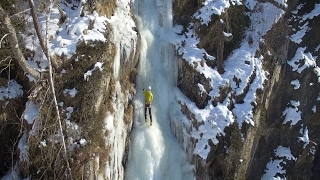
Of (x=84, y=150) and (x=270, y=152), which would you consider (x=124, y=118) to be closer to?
(x=84, y=150)

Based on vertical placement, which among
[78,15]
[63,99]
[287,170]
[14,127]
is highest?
[78,15]

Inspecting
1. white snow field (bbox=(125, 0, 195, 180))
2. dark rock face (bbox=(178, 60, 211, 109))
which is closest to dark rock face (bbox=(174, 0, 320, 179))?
dark rock face (bbox=(178, 60, 211, 109))

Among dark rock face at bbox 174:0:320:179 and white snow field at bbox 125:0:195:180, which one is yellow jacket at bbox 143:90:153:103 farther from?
dark rock face at bbox 174:0:320:179

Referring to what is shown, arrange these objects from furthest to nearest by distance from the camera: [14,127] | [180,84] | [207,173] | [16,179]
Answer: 1. [180,84]
2. [207,173]
3. [14,127]
4. [16,179]

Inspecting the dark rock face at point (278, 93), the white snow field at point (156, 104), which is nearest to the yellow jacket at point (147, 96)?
the white snow field at point (156, 104)

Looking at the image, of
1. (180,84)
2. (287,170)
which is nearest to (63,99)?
(180,84)

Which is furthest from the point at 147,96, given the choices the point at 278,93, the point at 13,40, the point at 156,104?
the point at 278,93

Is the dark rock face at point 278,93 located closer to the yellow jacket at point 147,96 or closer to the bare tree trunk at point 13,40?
the yellow jacket at point 147,96

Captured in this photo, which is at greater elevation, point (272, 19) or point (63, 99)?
point (272, 19)
